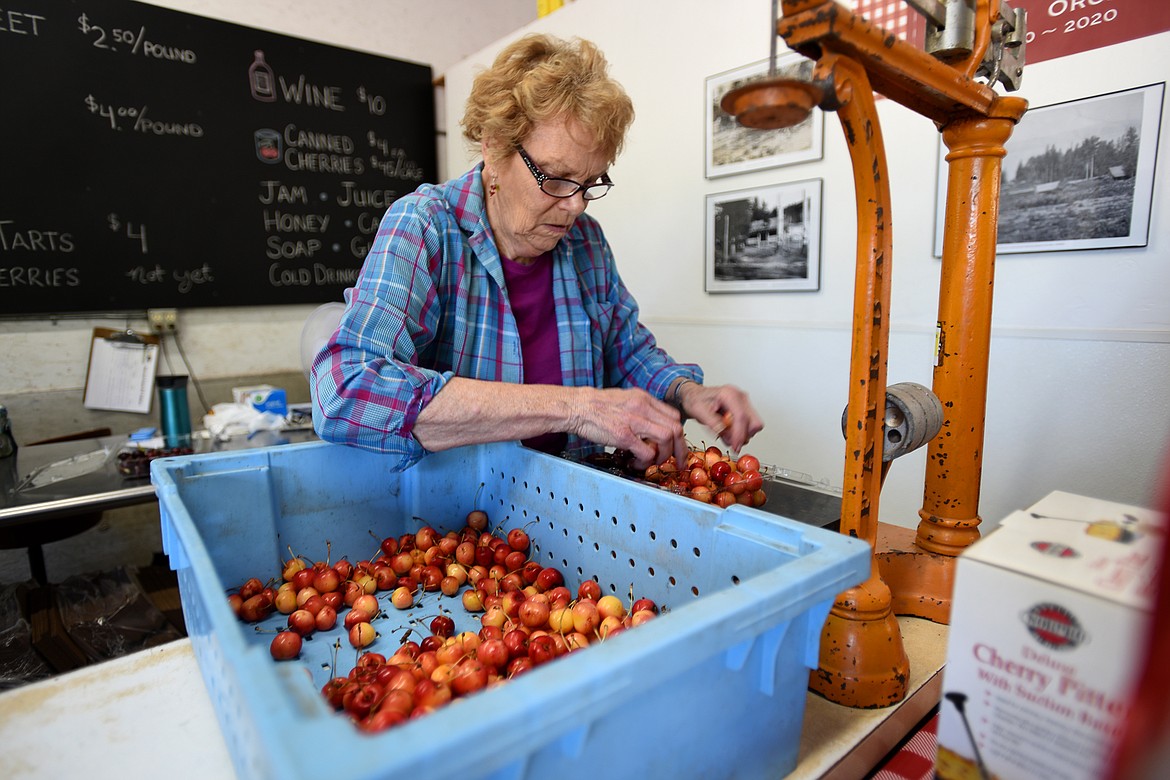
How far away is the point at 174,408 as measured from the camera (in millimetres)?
2533

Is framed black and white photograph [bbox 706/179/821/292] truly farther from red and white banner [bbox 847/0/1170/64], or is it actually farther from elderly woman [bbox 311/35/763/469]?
elderly woman [bbox 311/35/763/469]

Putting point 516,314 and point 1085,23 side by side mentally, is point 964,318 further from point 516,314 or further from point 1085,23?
point 1085,23

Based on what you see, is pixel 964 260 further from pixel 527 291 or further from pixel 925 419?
pixel 527 291

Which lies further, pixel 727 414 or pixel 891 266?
pixel 727 414

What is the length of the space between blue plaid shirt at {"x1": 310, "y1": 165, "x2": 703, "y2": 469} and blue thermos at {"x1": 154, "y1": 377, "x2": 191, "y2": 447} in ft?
5.75

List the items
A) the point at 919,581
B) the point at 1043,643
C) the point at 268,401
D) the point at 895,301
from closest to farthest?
the point at 1043,643, the point at 919,581, the point at 895,301, the point at 268,401

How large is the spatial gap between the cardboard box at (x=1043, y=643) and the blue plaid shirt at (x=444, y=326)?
80 cm

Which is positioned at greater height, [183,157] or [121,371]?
[183,157]

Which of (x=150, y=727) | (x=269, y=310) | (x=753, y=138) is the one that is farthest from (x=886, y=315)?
(x=269, y=310)

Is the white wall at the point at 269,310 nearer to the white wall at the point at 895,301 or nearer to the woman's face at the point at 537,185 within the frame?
the white wall at the point at 895,301

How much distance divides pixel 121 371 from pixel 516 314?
262cm

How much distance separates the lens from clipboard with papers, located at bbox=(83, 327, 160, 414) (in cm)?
300

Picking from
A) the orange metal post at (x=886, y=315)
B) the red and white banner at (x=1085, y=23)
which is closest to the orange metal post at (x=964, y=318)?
the orange metal post at (x=886, y=315)

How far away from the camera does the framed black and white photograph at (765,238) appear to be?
226 cm
